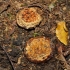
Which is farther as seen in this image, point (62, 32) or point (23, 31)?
point (23, 31)

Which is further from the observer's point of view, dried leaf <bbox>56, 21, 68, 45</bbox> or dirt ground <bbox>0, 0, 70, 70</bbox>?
dried leaf <bbox>56, 21, 68, 45</bbox>

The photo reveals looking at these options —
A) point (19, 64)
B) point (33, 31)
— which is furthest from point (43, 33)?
point (19, 64)

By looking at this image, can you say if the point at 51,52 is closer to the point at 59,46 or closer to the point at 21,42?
the point at 59,46

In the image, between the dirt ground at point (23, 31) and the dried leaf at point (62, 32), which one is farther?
the dried leaf at point (62, 32)
